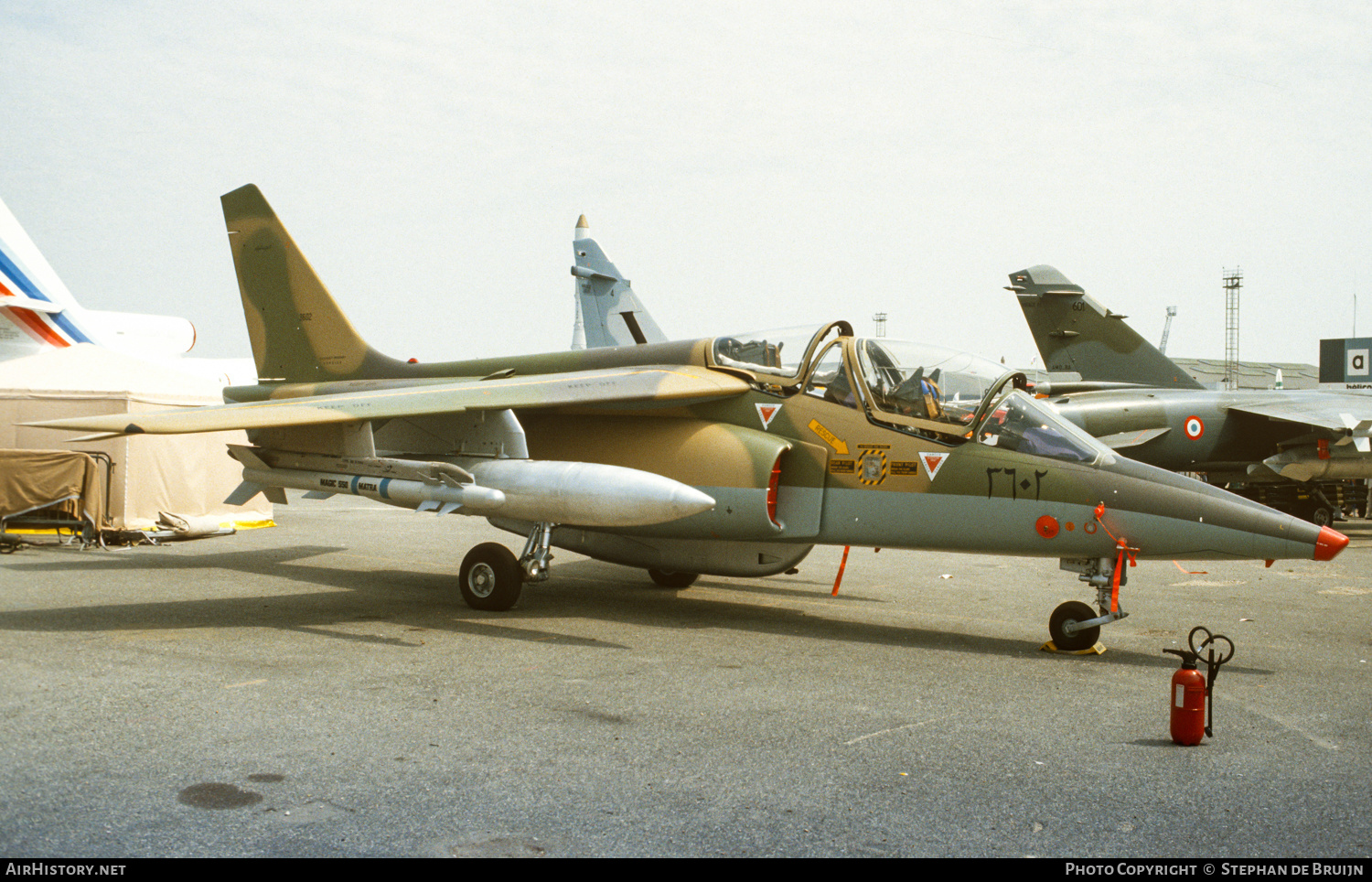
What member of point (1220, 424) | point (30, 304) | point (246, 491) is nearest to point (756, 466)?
point (246, 491)

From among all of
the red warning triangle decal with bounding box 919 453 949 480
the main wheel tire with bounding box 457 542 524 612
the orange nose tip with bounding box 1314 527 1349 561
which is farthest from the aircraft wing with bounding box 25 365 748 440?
the orange nose tip with bounding box 1314 527 1349 561

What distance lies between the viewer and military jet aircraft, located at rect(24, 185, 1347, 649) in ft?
25.3

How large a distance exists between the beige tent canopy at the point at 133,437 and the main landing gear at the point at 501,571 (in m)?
7.14

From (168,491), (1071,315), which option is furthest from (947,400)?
(1071,315)

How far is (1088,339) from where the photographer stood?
22.0 m

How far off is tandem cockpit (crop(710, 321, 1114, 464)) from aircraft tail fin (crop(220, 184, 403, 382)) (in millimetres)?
5650

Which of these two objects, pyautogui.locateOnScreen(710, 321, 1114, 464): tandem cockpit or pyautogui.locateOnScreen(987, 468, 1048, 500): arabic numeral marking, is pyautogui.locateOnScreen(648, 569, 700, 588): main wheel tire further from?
pyautogui.locateOnScreen(987, 468, 1048, 500): arabic numeral marking

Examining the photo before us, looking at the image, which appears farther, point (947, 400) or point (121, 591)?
point (121, 591)

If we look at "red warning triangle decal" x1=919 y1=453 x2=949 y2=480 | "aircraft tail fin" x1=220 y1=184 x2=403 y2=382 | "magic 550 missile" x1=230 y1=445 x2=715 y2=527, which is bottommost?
"magic 550 missile" x1=230 y1=445 x2=715 y2=527

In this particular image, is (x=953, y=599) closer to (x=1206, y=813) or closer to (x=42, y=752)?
(x=1206, y=813)

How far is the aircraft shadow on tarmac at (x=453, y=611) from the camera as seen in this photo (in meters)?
8.24

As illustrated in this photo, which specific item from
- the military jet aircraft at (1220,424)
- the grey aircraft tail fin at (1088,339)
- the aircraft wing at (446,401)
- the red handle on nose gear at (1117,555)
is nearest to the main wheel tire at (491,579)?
the aircraft wing at (446,401)

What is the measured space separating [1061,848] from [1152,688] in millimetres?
3255

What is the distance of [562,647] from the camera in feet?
25.6
